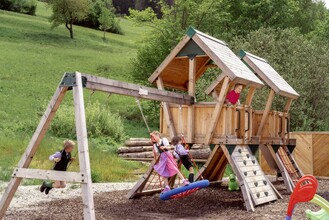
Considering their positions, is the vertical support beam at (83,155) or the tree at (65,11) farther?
the tree at (65,11)

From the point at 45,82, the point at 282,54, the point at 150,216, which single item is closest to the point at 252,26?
the point at 282,54

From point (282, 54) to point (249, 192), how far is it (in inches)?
645

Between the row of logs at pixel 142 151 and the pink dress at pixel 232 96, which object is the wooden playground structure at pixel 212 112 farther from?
the row of logs at pixel 142 151

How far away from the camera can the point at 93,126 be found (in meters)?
23.3

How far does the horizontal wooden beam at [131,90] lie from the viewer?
9.10 m

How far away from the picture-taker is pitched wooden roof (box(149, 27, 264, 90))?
11508 mm

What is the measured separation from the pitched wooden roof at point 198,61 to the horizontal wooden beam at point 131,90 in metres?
1.07

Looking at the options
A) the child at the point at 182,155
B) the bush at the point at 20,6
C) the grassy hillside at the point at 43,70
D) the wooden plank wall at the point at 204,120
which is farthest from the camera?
the bush at the point at 20,6

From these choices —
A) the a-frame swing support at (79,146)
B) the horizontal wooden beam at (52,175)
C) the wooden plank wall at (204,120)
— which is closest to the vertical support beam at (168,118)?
the wooden plank wall at (204,120)

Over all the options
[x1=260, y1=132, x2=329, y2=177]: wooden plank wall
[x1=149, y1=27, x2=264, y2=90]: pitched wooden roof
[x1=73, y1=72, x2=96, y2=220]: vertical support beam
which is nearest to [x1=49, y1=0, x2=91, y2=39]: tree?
[x1=260, y1=132, x2=329, y2=177]: wooden plank wall

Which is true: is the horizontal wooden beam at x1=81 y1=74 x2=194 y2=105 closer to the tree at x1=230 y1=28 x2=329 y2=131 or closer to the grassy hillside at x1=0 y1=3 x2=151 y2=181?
A: the grassy hillside at x1=0 y1=3 x2=151 y2=181

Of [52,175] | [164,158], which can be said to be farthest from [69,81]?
[164,158]

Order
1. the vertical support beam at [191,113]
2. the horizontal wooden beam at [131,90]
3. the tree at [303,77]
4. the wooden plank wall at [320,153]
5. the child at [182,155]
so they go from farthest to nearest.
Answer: the tree at [303,77], the wooden plank wall at [320,153], the vertical support beam at [191,113], the child at [182,155], the horizontal wooden beam at [131,90]

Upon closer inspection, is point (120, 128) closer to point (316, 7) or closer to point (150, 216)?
point (150, 216)
